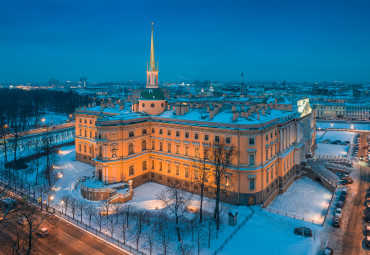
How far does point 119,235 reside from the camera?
3241 cm

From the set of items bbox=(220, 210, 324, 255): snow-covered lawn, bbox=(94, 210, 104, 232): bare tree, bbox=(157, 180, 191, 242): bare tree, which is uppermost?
bbox=(157, 180, 191, 242): bare tree

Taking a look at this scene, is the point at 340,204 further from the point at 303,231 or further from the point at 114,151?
the point at 114,151

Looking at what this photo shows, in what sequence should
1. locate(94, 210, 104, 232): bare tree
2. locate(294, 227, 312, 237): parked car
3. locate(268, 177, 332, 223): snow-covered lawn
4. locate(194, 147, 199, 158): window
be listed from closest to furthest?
locate(294, 227, 312, 237): parked car < locate(94, 210, 104, 232): bare tree < locate(268, 177, 332, 223): snow-covered lawn < locate(194, 147, 199, 158): window

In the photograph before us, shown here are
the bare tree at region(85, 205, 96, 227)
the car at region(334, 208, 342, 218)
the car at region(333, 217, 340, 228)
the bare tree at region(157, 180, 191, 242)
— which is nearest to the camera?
the car at region(333, 217, 340, 228)

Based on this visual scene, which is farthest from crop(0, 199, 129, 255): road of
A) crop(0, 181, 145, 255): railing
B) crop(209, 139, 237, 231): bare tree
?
crop(209, 139, 237, 231): bare tree

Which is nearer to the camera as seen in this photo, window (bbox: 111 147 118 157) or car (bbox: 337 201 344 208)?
Result: car (bbox: 337 201 344 208)

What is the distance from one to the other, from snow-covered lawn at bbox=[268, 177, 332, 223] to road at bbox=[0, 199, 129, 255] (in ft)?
79.2

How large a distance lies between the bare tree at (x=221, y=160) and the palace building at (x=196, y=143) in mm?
740

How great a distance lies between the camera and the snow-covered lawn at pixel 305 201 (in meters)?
39.0

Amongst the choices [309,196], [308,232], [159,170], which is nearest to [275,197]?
[309,196]

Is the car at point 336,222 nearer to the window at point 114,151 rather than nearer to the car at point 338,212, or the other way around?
the car at point 338,212

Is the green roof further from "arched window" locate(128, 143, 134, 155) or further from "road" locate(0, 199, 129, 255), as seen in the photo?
"road" locate(0, 199, 129, 255)

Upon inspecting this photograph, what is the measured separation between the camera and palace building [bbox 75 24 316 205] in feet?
131

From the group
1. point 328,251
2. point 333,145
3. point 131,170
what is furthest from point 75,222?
point 333,145
